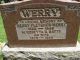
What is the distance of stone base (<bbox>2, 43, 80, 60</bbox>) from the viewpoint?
4910 mm

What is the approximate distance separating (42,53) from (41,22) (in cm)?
56

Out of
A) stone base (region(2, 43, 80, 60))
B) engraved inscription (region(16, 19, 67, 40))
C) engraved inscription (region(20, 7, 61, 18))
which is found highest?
engraved inscription (region(20, 7, 61, 18))

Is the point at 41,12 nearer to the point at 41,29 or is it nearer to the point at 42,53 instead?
the point at 41,29

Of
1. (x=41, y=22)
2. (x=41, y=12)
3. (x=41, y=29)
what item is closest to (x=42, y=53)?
(x=41, y=29)

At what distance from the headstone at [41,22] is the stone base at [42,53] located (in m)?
0.11

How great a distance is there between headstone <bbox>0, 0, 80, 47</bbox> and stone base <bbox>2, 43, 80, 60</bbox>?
110 millimetres

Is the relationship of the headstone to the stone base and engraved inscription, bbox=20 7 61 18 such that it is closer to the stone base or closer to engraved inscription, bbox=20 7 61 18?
engraved inscription, bbox=20 7 61 18

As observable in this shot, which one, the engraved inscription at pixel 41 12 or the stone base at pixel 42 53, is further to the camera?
the stone base at pixel 42 53

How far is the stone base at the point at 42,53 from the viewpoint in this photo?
491 centimetres

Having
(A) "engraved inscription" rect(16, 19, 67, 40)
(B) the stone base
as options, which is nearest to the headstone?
(A) "engraved inscription" rect(16, 19, 67, 40)

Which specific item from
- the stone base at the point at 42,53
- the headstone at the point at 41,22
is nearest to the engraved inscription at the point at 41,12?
the headstone at the point at 41,22

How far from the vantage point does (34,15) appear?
4844 mm

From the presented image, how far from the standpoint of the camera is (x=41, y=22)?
4.89m

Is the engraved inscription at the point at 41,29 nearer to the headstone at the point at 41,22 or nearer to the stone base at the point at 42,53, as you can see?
the headstone at the point at 41,22
